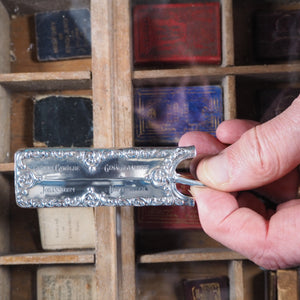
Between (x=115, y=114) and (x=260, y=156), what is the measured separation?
35 cm

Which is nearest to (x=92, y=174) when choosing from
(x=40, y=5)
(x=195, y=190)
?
(x=195, y=190)

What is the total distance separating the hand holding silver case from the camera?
49 cm

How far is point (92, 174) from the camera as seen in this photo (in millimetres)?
489

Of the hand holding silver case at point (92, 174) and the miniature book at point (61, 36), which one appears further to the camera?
the miniature book at point (61, 36)

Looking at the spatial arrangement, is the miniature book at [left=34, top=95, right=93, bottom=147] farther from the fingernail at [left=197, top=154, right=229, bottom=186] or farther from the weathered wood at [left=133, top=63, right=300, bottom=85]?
the fingernail at [left=197, top=154, right=229, bottom=186]

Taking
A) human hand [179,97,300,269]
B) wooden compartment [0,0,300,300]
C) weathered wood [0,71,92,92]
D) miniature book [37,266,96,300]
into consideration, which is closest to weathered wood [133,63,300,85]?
wooden compartment [0,0,300,300]

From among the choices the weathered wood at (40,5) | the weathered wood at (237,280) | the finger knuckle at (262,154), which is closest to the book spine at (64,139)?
the weathered wood at (40,5)

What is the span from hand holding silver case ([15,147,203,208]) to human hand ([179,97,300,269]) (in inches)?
2.3

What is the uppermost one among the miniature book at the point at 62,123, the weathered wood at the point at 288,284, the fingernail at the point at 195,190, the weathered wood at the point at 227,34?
the weathered wood at the point at 227,34

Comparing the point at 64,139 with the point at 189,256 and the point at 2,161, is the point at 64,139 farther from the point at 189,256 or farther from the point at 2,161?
the point at 189,256

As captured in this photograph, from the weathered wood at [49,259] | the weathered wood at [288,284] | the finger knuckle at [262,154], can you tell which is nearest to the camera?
the finger knuckle at [262,154]

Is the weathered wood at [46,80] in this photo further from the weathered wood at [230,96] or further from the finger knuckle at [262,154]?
the finger knuckle at [262,154]

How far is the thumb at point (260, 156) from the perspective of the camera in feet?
1.48

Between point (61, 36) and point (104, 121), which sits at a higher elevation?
point (61, 36)
